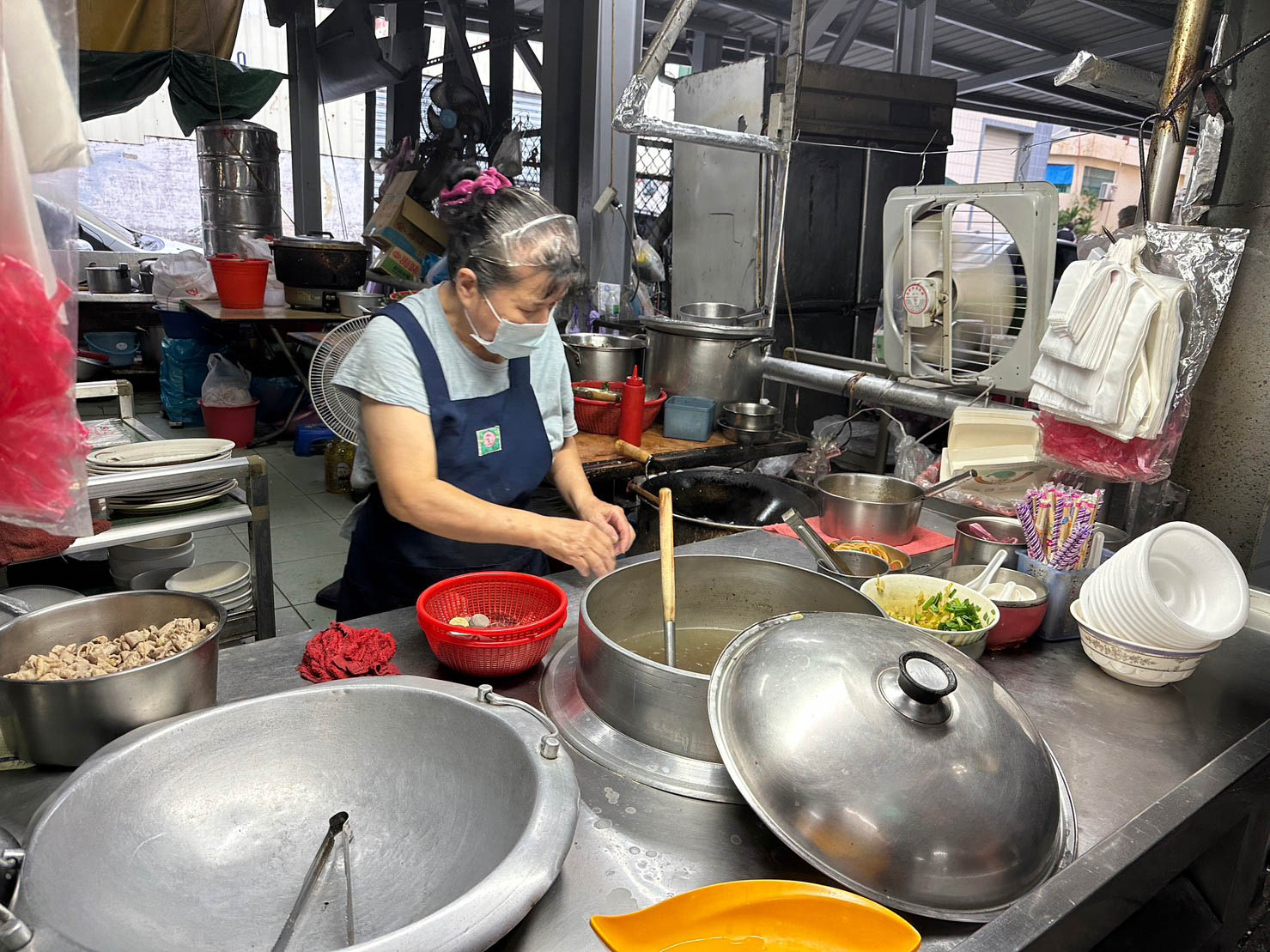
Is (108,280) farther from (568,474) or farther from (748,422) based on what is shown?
(568,474)

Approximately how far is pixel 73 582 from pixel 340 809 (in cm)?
349

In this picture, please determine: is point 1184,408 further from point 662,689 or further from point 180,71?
point 180,71

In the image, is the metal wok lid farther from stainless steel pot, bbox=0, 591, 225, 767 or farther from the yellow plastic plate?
stainless steel pot, bbox=0, 591, 225, 767

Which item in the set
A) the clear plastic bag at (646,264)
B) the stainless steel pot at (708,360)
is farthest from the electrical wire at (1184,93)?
the clear plastic bag at (646,264)

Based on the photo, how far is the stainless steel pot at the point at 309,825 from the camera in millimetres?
815

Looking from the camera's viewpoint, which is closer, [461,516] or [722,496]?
[461,516]

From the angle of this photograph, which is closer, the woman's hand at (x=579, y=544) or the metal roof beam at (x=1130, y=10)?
the woman's hand at (x=579, y=544)

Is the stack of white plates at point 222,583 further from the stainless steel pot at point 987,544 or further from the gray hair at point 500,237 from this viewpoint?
the stainless steel pot at point 987,544

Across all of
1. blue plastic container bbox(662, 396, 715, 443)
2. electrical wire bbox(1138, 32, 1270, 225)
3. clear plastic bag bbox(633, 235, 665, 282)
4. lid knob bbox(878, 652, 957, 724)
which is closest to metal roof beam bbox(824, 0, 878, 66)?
clear plastic bag bbox(633, 235, 665, 282)

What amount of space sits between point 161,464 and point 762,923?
2.25 m

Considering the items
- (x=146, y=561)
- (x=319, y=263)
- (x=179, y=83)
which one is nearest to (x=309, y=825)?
(x=146, y=561)

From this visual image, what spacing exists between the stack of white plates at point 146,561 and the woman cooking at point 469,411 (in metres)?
1.36

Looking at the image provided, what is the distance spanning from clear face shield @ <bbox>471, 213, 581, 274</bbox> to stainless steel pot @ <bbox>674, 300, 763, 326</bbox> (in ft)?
6.07

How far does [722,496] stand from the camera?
10.6 feet
